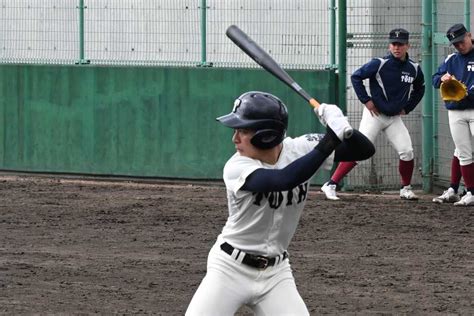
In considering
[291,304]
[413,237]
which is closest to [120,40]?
[413,237]

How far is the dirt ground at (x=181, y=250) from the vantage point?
8.05 metres

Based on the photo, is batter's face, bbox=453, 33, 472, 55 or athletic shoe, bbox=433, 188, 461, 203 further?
athletic shoe, bbox=433, 188, 461, 203

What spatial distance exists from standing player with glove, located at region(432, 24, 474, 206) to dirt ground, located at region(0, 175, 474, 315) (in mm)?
458

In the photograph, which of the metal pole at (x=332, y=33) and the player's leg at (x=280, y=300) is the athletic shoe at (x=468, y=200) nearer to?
the metal pole at (x=332, y=33)

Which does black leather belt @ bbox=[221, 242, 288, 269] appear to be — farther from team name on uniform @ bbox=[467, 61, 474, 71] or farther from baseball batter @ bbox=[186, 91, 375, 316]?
team name on uniform @ bbox=[467, 61, 474, 71]

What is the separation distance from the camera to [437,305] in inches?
313

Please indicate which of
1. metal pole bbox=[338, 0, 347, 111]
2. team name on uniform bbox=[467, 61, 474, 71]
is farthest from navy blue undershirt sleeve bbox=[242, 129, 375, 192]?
metal pole bbox=[338, 0, 347, 111]

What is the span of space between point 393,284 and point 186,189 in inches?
224

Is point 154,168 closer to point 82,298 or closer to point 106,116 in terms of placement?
point 106,116

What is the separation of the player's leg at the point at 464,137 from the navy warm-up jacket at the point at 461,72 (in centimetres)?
9

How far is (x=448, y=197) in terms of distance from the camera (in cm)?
1288

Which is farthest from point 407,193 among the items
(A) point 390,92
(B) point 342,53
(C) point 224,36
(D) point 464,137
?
(C) point 224,36

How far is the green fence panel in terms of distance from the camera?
14.6m

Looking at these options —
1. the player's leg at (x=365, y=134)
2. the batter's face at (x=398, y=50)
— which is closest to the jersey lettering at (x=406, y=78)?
the batter's face at (x=398, y=50)
